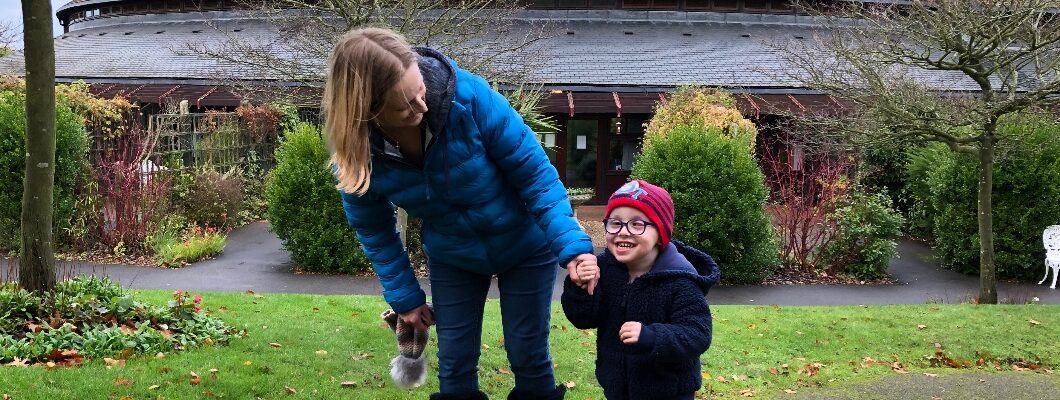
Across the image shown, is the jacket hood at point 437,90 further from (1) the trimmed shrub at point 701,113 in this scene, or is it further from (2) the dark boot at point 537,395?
(1) the trimmed shrub at point 701,113

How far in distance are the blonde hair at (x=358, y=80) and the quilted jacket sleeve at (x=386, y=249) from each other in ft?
1.75

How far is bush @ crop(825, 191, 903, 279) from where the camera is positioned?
A: 13.0 metres

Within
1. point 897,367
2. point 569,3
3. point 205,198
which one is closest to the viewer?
point 897,367

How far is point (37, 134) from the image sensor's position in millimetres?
5930

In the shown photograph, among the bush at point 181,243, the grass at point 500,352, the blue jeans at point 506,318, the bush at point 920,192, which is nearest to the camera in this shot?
the blue jeans at point 506,318

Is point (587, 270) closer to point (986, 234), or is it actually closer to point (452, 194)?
point (452, 194)

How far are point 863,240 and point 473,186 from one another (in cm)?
1121

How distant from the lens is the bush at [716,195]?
39.0ft

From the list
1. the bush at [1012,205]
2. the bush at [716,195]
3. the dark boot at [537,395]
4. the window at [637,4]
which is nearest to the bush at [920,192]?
the bush at [1012,205]

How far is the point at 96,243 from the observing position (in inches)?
525

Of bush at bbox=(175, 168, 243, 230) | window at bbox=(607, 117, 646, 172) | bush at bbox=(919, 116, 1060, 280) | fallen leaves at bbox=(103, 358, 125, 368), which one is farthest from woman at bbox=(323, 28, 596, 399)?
window at bbox=(607, 117, 646, 172)

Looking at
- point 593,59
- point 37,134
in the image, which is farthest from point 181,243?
point 593,59

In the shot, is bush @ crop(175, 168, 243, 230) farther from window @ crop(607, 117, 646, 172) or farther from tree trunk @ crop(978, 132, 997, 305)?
tree trunk @ crop(978, 132, 997, 305)

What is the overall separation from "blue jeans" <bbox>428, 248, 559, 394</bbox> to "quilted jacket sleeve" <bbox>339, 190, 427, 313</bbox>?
0.49 feet
